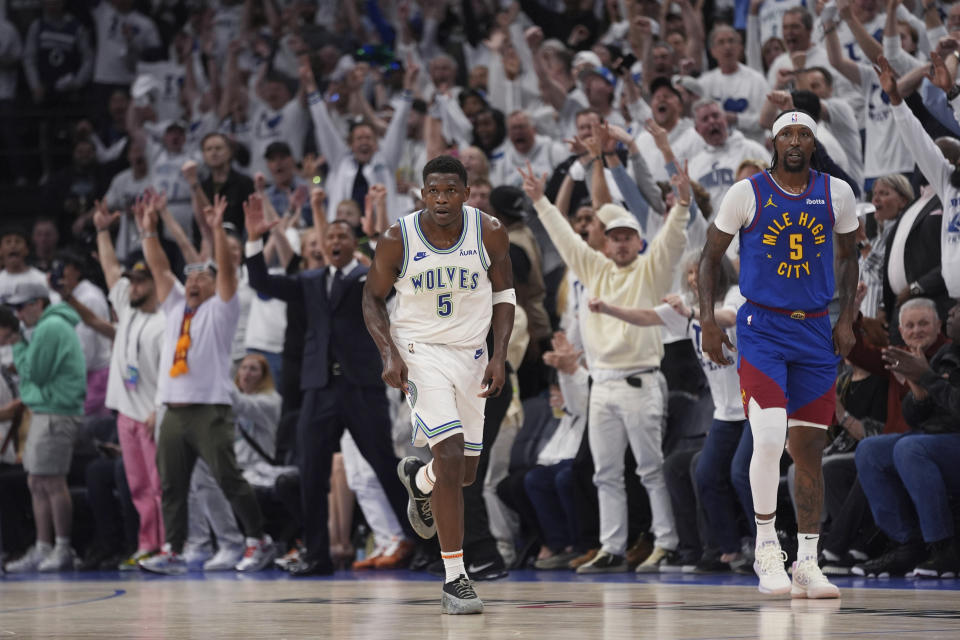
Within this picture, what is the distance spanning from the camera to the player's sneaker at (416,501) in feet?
25.0

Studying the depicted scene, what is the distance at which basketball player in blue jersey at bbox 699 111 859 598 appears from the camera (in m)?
7.00

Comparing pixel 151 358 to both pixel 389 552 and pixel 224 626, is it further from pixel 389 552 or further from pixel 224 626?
pixel 224 626

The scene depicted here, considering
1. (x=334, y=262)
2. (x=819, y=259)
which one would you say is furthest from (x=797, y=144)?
(x=334, y=262)

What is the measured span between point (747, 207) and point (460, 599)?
7.67 ft

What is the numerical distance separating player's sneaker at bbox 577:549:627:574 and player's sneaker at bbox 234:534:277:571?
280 centimetres

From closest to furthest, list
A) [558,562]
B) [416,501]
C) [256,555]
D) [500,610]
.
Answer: [500,610] → [416,501] → [558,562] → [256,555]

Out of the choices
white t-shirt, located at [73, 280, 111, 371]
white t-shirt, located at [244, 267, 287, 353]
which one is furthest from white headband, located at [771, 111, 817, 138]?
white t-shirt, located at [73, 280, 111, 371]

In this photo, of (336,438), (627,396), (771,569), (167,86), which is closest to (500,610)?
(771,569)

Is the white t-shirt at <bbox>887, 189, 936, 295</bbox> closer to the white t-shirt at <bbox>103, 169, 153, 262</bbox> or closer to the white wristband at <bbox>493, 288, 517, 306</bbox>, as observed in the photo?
the white wristband at <bbox>493, 288, 517, 306</bbox>

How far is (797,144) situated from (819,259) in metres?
0.57

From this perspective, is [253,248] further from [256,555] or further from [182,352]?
[256,555]

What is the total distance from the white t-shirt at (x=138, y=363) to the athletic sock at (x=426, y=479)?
16.6 ft

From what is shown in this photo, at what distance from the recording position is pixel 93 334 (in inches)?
539

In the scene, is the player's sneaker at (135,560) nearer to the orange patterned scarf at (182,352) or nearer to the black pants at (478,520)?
the orange patterned scarf at (182,352)
